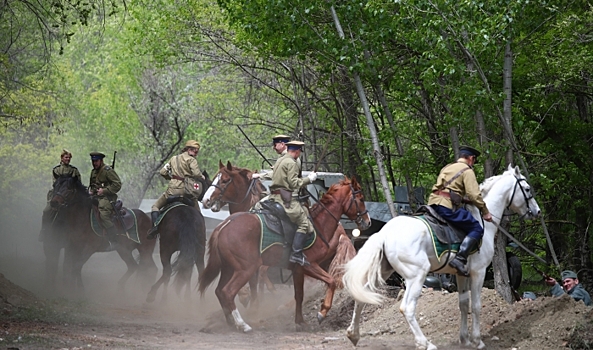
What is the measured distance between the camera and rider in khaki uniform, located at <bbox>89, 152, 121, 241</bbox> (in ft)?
59.7

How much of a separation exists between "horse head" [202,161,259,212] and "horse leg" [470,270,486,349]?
5.68 metres

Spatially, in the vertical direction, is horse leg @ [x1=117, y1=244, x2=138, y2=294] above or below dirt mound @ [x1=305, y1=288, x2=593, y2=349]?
above

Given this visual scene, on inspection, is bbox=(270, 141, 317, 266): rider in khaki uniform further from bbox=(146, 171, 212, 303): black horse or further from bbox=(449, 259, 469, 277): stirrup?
bbox=(146, 171, 212, 303): black horse

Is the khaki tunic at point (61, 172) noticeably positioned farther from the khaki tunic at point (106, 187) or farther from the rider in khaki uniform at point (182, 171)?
the rider in khaki uniform at point (182, 171)

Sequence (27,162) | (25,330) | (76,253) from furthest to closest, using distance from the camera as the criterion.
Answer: (27,162) → (76,253) → (25,330)

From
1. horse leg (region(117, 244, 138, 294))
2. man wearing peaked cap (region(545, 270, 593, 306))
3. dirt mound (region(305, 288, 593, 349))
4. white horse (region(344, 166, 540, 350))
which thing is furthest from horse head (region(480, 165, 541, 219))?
horse leg (region(117, 244, 138, 294))

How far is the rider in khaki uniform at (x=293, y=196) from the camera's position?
13.4m

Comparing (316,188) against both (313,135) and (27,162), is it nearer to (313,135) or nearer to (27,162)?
(313,135)

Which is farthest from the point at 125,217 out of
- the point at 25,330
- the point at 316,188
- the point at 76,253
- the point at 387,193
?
the point at 25,330

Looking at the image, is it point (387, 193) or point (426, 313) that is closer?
point (426, 313)

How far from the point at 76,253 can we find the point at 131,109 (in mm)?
31330

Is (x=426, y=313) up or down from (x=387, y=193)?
down

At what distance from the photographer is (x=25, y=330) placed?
11.4 meters

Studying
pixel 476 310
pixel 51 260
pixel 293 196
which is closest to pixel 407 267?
pixel 476 310
